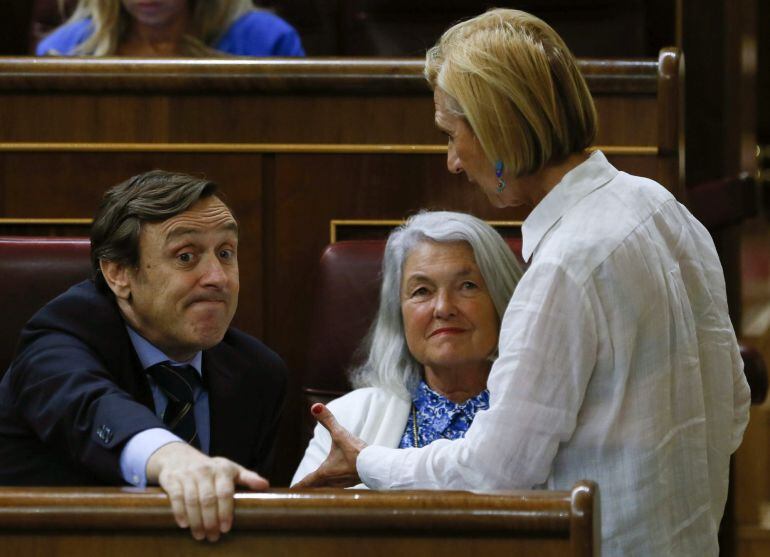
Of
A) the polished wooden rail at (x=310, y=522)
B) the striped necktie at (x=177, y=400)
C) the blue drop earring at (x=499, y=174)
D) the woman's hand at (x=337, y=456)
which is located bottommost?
the woman's hand at (x=337, y=456)

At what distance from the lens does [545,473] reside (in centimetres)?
86

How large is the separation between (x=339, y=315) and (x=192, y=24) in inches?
22.1

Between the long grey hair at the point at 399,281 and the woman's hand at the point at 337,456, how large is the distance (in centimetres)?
21

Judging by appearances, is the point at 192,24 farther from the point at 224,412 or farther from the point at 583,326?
the point at 583,326

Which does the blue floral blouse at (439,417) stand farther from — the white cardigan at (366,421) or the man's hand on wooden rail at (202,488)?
the man's hand on wooden rail at (202,488)

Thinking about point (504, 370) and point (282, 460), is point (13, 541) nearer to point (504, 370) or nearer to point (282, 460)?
point (504, 370)

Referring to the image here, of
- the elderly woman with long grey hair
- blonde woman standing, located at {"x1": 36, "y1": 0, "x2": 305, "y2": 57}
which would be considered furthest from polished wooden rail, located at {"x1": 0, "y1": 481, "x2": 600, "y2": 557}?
blonde woman standing, located at {"x1": 36, "y1": 0, "x2": 305, "y2": 57}

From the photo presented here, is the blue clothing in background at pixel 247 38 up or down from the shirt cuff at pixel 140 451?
up

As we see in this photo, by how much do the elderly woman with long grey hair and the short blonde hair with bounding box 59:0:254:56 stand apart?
0.54 meters

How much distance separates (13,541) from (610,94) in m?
0.84

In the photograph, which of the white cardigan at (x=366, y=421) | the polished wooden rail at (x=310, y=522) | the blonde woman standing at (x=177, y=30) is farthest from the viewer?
the blonde woman standing at (x=177, y=30)

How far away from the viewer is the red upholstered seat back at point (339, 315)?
1305 millimetres

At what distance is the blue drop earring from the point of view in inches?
35.9

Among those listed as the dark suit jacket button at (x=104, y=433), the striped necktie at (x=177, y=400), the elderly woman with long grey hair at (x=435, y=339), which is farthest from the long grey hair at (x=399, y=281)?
the dark suit jacket button at (x=104, y=433)
